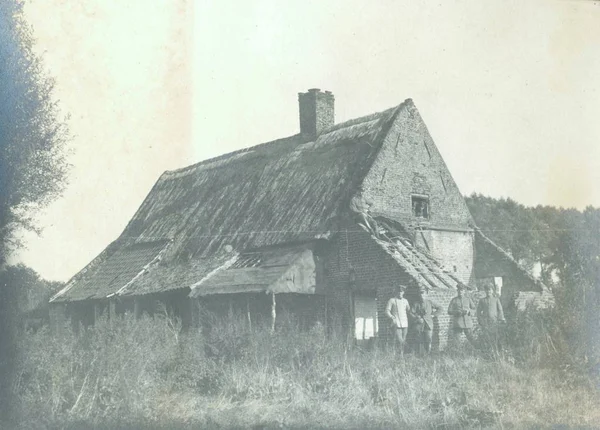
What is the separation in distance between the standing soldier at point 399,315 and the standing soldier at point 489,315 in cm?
170

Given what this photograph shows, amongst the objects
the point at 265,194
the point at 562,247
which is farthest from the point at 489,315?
the point at 562,247

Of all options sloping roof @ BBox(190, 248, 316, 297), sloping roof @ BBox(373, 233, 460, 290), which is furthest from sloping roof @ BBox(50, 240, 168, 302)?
sloping roof @ BBox(373, 233, 460, 290)

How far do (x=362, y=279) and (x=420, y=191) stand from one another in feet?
13.8

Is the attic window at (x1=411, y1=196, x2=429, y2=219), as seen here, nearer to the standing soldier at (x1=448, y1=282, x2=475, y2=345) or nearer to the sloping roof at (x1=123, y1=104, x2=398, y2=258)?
the sloping roof at (x1=123, y1=104, x2=398, y2=258)

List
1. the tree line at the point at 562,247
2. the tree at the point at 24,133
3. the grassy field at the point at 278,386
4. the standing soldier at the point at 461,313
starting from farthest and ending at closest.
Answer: the standing soldier at the point at 461,313 → the tree at the point at 24,133 → the tree line at the point at 562,247 → the grassy field at the point at 278,386

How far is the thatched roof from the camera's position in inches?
757

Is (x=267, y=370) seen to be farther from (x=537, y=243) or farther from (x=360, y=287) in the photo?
(x=537, y=243)

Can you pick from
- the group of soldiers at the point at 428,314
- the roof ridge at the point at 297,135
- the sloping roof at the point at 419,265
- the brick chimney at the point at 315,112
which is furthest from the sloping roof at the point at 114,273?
the group of soldiers at the point at 428,314

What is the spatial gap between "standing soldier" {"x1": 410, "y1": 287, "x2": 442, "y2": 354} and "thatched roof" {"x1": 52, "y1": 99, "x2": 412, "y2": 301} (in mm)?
4137

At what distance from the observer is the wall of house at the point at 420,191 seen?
61.5 feet

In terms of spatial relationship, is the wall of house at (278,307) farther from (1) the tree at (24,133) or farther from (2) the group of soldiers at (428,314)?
(1) the tree at (24,133)

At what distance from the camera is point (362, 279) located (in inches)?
673

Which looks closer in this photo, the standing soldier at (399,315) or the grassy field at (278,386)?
the grassy field at (278,386)

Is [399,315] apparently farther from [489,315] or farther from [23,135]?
[23,135]
